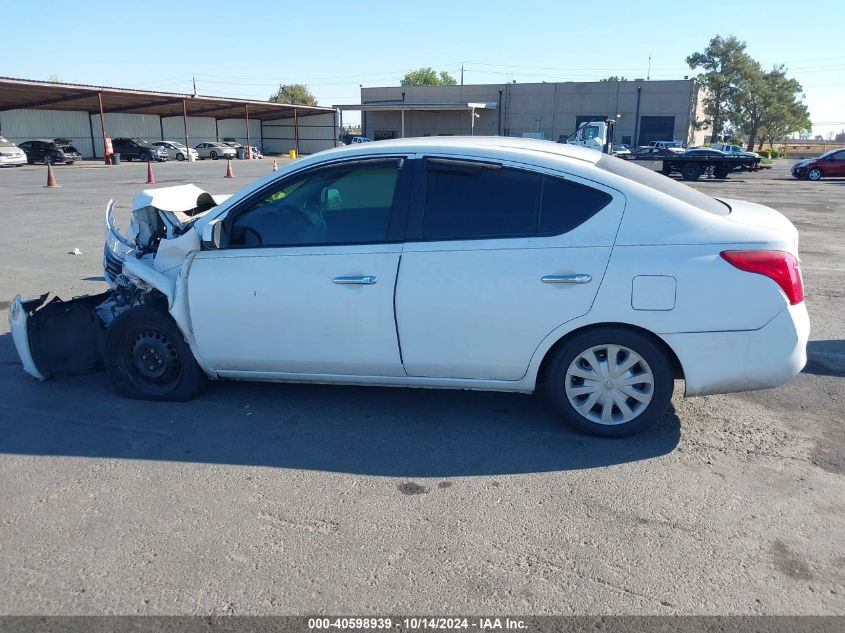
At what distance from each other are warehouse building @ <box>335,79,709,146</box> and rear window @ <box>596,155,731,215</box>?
2299 inches

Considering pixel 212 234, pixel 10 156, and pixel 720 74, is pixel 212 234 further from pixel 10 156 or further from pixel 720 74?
pixel 720 74

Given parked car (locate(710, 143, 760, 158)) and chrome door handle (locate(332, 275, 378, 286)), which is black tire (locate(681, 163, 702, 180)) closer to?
parked car (locate(710, 143, 760, 158))

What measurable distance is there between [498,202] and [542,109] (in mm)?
68961

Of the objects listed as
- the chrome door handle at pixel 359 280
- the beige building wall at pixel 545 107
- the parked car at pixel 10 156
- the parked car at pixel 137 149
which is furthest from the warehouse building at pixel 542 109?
the chrome door handle at pixel 359 280

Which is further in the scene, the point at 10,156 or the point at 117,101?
the point at 117,101

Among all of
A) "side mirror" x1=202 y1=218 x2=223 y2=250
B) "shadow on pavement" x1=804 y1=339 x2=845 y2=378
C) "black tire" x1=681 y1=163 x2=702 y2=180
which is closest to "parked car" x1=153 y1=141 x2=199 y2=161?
"black tire" x1=681 y1=163 x2=702 y2=180

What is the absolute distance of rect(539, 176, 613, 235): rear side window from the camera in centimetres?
393

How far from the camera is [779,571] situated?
9.60ft

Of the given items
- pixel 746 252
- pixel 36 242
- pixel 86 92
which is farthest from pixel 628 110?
pixel 746 252

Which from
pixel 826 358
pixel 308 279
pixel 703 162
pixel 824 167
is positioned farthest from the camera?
pixel 824 167

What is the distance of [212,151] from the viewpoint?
165 feet

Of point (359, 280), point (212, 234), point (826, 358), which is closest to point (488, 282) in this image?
point (359, 280)

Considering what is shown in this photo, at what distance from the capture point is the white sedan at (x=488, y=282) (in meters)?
3.81

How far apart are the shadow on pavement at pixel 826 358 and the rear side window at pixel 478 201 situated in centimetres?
298
